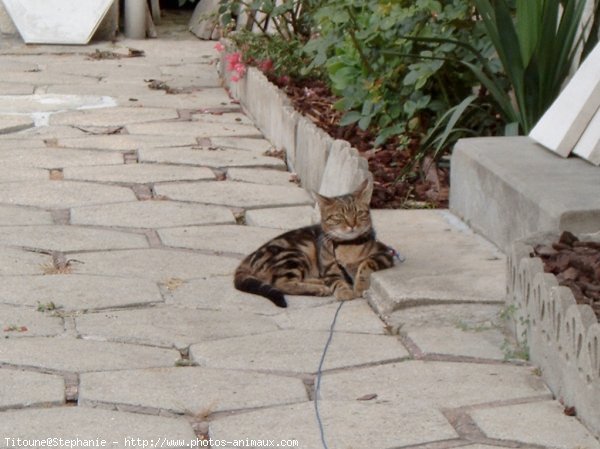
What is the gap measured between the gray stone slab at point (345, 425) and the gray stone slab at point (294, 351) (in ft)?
1.16

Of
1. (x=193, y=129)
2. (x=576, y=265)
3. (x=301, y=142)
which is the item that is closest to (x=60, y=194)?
(x=301, y=142)

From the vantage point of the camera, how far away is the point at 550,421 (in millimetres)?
3357

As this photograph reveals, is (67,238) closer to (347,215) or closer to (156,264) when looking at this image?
(156,264)

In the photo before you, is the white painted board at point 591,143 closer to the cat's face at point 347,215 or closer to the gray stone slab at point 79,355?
the cat's face at point 347,215

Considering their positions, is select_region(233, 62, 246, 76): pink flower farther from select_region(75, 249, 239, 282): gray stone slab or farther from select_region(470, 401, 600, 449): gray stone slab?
select_region(470, 401, 600, 449): gray stone slab

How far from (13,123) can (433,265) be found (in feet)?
12.9

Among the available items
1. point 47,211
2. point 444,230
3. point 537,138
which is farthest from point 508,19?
point 47,211

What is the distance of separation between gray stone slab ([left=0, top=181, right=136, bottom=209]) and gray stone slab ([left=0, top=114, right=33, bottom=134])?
1368mm

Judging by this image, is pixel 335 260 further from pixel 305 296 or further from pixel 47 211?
pixel 47 211

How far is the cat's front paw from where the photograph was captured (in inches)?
181

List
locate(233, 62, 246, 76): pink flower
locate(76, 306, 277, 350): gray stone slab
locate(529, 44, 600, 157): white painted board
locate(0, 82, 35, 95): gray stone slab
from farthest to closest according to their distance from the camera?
1. locate(0, 82, 35, 95): gray stone slab
2. locate(233, 62, 246, 76): pink flower
3. locate(529, 44, 600, 157): white painted board
4. locate(76, 306, 277, 350): gray stone slab

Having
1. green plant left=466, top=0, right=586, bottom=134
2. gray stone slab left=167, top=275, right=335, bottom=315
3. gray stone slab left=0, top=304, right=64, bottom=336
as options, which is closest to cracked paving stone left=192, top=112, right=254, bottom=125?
green plant left=466, top=0, right=586, bottom=134

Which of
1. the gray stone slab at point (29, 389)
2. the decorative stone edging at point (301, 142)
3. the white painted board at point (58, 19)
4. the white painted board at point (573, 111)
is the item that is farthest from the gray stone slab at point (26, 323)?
the white painted board at point (58, 19)

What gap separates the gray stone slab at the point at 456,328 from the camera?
12.9ft
